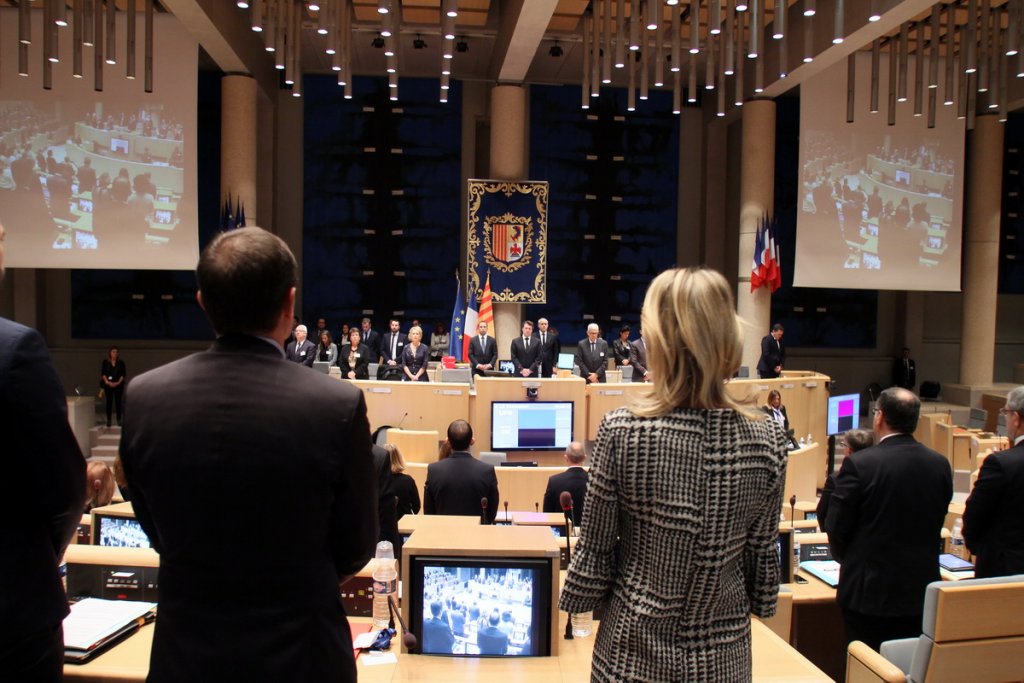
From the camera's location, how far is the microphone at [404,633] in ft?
8.00

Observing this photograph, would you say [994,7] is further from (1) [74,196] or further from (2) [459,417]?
(1) [74,196]

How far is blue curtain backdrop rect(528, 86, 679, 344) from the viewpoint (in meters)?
16.9

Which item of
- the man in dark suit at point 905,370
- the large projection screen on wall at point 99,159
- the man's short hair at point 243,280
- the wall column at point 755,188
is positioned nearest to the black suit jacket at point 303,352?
the large projection screen on wall at point 99,159

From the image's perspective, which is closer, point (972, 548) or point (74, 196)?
point (972, 548)

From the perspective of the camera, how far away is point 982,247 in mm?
15680

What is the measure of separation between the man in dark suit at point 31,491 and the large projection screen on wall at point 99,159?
39.2 feet

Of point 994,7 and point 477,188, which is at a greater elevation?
point 994,7

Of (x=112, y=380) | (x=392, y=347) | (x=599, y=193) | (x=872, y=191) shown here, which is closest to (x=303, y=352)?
(x=392, y=347)

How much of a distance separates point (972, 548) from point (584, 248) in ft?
44.2

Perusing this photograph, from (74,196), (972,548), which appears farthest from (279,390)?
(74,196)

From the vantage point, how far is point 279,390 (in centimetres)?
158

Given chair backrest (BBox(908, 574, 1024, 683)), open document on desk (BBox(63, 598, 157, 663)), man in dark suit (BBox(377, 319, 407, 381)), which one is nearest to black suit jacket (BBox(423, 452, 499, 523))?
open document on desk (BBox(63, 598, 157, 663))

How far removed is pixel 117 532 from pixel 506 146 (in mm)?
12167

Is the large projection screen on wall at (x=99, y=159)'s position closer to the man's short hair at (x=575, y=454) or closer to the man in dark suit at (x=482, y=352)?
the man in dark suit at (x=482, y=352)
